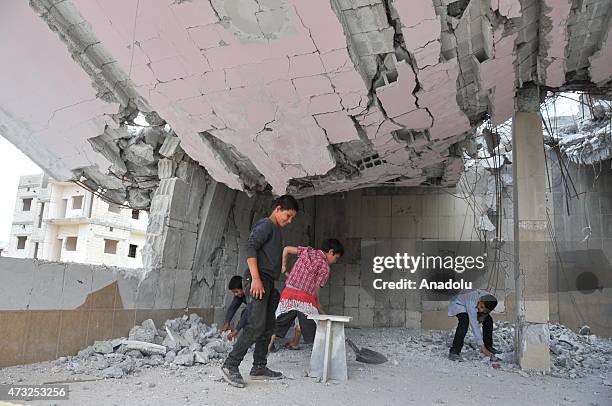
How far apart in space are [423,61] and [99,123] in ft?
10.5

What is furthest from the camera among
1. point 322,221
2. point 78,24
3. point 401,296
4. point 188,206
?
point 322,221

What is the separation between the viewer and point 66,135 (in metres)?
4.45

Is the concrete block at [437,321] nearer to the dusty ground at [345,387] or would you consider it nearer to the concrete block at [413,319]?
the concrete block at [413,319]

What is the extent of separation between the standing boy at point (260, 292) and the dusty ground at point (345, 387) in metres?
0.13

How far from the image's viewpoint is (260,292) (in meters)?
2.93

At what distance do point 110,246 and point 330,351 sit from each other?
23788 millimetres

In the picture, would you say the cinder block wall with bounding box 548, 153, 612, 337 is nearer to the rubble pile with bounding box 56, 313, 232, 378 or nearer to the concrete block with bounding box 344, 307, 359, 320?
the concrete block with bounding box 344, 307, 359, 320

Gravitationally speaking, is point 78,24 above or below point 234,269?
above

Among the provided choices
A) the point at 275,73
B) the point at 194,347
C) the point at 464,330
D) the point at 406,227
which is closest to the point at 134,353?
the point at 194,347

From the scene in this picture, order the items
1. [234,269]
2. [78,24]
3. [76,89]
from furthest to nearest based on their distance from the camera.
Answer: [234,269] < [76,89] < [78,24]

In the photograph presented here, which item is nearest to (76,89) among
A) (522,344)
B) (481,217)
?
(522,344)

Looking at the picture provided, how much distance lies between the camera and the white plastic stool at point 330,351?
326 cm

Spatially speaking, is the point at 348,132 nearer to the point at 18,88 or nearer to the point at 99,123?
the point at 99,123

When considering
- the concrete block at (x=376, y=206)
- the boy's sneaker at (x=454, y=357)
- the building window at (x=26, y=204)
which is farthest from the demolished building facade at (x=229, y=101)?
the building window at (x=26, y=204)
